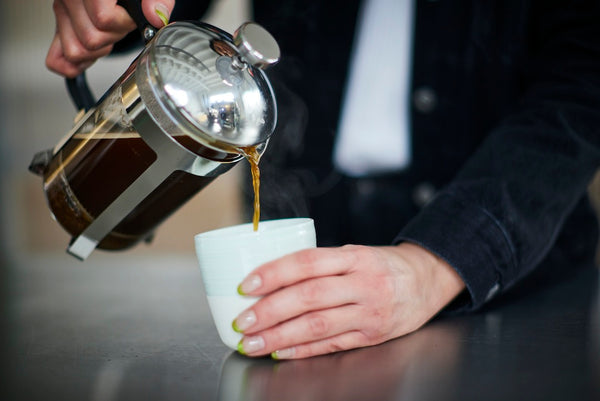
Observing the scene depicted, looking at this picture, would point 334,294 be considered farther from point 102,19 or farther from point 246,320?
point 102,19

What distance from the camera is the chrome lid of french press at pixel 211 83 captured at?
51 centimetres

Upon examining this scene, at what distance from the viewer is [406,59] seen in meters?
1.09

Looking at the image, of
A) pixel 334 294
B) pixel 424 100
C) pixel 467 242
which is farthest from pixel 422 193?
pixel 334 294

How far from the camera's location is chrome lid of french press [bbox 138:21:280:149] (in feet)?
1.66

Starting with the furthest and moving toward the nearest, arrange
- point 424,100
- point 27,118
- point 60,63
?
point 27,118
point 424,100
point 60,63

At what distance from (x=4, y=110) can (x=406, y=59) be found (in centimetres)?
273

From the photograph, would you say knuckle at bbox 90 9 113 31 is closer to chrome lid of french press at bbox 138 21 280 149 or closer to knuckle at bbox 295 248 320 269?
chrome lid of french press at bbox 138 21 280 149

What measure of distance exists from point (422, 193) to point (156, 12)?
0.64 m

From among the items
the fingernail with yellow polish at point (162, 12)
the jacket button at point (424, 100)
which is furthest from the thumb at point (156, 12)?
the jacket button at point (424, 100)

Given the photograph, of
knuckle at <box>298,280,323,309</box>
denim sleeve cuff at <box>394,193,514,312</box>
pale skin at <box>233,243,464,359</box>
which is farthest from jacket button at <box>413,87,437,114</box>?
knuckle at <box>298,280,323,309</box>

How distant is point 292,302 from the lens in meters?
0.53

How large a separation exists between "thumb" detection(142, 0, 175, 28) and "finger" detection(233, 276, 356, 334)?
30cm

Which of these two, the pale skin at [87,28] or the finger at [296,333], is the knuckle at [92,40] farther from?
the finger at [296,333]

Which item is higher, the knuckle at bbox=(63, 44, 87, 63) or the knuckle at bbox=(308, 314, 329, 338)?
the knuckle at bbox=(63, 44, 87, 63)
